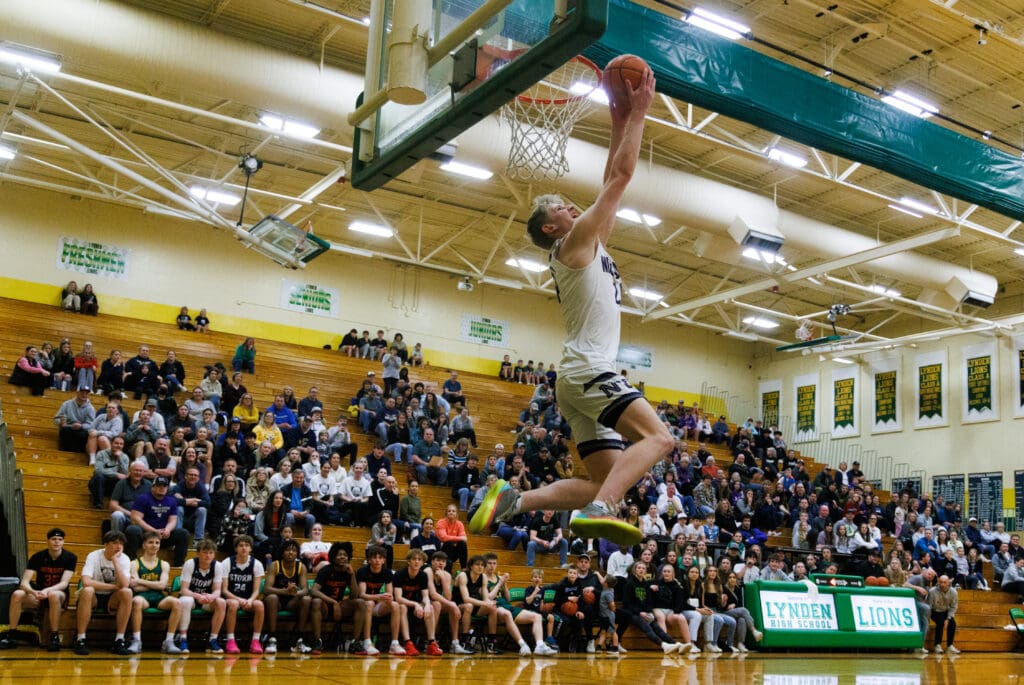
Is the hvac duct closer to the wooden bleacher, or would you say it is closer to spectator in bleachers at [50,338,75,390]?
spectator in bleachers at [50,338,75,390]

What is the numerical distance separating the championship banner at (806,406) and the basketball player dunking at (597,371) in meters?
27.1

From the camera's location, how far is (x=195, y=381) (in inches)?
748

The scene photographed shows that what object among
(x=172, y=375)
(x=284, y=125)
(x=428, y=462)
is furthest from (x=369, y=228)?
(x=428, y=462)

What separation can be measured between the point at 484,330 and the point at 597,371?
953 inches

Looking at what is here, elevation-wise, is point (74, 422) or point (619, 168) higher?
point (619, 168)

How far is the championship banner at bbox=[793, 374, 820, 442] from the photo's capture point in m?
30.5

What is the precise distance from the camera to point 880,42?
1505cm

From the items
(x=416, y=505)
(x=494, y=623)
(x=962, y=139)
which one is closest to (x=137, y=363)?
(x=416, y=505)

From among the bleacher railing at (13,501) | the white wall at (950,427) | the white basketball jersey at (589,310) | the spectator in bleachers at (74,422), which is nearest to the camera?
the white basketball jersey at (589,310)

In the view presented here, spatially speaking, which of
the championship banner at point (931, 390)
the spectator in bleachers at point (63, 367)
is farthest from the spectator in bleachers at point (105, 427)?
the championship banner at point (931, 390)

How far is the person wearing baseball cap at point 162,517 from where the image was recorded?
11438 mm

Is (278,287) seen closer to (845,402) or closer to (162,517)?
(162,517)

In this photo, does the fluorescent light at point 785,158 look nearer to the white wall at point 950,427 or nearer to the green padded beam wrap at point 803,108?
the green padded beam wrap at point 803,108

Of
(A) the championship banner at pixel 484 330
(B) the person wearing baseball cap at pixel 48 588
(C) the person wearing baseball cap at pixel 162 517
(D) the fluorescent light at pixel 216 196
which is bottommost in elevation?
(B) the person wearing baseball cap at pixel 48 588
